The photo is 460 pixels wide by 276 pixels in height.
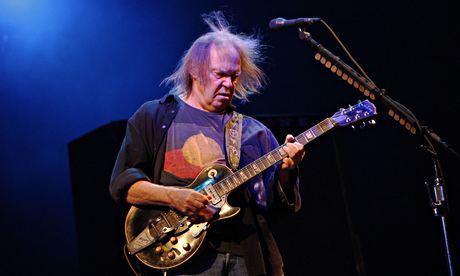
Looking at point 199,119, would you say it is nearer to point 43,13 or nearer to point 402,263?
point 402,263

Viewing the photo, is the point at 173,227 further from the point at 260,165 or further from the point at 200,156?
the point at 260,165

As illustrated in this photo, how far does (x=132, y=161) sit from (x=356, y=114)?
1.20 meters

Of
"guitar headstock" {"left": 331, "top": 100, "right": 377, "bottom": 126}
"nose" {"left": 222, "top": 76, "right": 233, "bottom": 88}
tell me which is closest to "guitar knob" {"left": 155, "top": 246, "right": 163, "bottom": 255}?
"nose" {"left": 222, "top": 76, "right": 233, "bottom": 88}

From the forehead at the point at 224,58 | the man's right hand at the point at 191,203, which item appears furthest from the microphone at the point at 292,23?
the man's right hand at the point at 191,203

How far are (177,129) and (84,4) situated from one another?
107 inches

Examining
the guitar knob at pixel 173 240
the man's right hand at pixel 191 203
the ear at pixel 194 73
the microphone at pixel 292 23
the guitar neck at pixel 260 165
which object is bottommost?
the guitar knob at pixel 173 240

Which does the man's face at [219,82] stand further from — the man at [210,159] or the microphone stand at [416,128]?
the microphone stand at [416,128]

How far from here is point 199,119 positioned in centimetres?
324

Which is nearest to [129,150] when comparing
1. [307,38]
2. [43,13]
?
[307,38]

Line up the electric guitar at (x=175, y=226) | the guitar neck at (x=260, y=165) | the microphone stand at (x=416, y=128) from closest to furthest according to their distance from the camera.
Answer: the microphone stand at (x=416, y=128) → the electric guitar at (x=175, y=226) → the guitar neck at (x=260, y=165)

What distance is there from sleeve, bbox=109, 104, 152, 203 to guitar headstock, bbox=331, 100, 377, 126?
40.0 inches

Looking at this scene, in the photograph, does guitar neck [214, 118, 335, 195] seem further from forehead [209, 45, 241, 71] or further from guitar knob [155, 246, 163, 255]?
forehead [209, 45, 241, 71]

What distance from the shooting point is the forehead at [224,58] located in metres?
3.37

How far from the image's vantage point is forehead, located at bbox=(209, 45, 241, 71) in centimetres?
337
